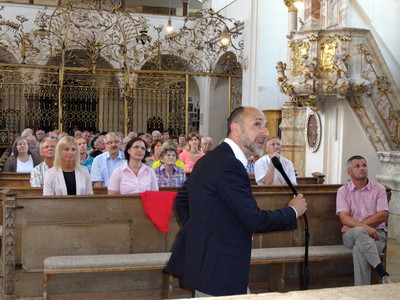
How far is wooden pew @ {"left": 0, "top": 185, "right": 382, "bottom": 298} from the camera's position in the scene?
15.0 ft

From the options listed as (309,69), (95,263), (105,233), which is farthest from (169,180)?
(309,69)

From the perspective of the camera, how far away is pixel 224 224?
2.74 metres

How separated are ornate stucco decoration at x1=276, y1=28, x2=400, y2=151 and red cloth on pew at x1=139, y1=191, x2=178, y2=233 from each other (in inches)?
192

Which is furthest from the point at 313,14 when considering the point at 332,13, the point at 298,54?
the point at 298,54

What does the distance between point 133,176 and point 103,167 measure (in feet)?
3.94

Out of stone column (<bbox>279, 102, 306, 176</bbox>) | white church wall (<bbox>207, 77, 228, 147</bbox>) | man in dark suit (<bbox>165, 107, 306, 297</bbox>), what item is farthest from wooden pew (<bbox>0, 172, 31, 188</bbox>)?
white church wall (<bbox>207, 77, 228, 147</bbox>)

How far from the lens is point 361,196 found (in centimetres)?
527

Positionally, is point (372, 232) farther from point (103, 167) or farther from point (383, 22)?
point (383, 22)

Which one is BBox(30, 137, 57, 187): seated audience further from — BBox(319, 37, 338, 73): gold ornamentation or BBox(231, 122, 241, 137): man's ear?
BBox(319, 37, 338, 73): gold ornamentation

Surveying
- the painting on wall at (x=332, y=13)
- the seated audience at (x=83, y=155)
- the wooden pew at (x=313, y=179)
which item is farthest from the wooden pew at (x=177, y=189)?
the painting on wall at (x=332, y=13)

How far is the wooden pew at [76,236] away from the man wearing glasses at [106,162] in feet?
5.41

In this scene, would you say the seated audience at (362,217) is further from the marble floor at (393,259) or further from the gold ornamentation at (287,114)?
the gold ornamentation at (287,114)

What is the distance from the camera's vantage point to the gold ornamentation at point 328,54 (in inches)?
358

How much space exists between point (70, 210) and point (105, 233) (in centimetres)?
35
